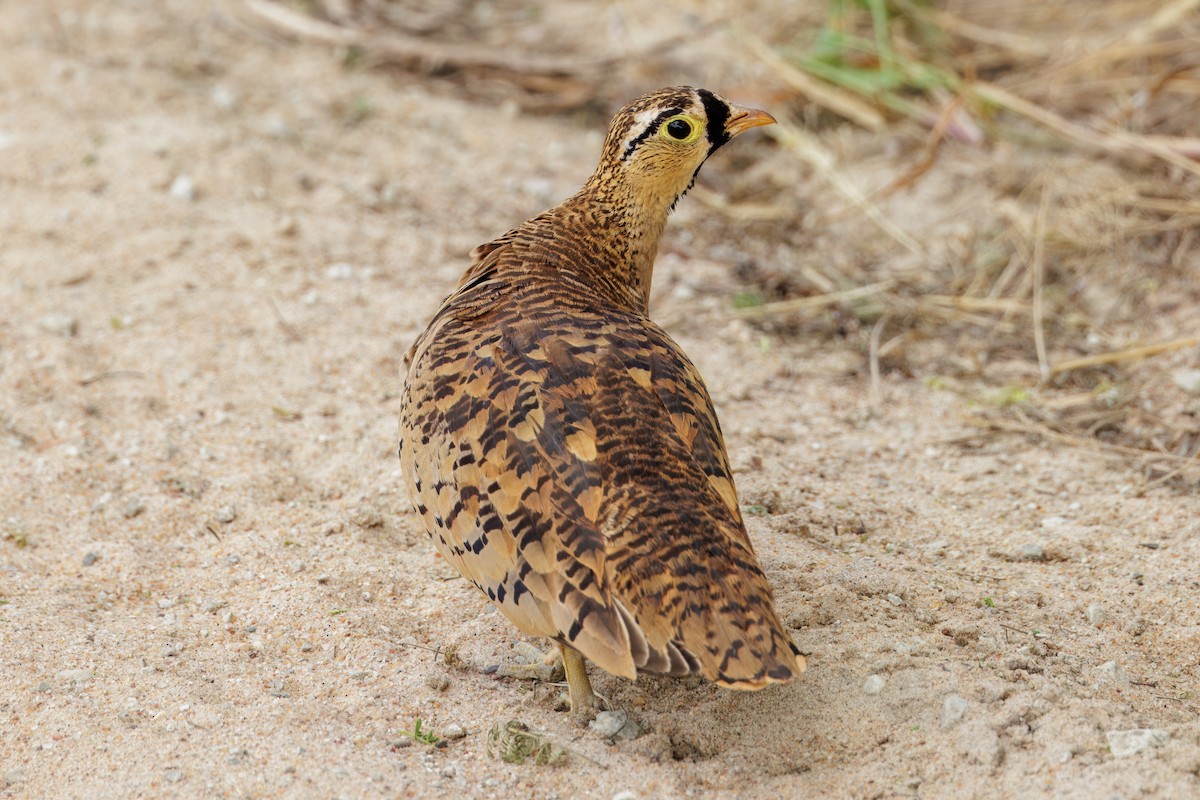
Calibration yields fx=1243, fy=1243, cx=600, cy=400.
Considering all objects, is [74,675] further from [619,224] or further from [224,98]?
[224,98]

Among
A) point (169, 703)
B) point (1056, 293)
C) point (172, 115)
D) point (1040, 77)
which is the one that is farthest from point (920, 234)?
point (169, 703)

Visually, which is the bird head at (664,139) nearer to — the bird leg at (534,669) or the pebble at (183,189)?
the bird leg at (534,669)

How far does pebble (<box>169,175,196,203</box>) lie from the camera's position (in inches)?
255

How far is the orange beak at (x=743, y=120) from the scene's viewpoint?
4.39 m

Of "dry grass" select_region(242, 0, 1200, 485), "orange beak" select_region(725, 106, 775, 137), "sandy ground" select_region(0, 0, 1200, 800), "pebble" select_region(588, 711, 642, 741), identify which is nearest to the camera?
"sandy ground" select_region(0, 0, 1200, 800)

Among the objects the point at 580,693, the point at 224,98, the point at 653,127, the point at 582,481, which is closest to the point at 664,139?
the point at 653,127

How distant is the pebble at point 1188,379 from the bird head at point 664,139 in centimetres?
246

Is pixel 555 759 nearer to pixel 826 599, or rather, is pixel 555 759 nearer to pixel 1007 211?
pixel 826 599

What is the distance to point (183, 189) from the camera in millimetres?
6496

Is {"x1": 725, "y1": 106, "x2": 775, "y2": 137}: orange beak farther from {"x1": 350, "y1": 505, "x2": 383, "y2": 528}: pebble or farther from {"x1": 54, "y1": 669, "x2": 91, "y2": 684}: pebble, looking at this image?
{"x1": 54, "y1": 669, "x2": 91, "y2": 684}: pebble

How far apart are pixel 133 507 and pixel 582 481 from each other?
213cm

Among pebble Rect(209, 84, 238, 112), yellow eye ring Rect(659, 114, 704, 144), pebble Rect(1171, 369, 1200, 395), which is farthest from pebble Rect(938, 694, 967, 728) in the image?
pebble Rect(209, 84, 238, 112)

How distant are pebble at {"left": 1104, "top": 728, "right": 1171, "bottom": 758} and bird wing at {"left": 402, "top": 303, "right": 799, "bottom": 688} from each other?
909 millimetres

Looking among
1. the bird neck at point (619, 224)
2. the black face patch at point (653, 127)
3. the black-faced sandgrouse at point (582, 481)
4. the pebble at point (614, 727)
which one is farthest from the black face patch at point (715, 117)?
the pebble at point (614, 727)
